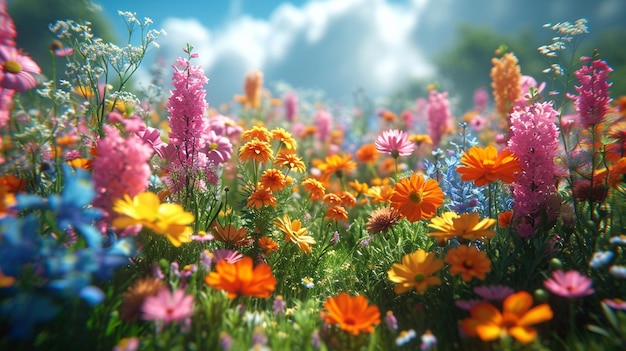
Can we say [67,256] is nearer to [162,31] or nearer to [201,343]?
[201,343]

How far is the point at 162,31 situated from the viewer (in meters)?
2.61

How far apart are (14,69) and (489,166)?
2.44 metres

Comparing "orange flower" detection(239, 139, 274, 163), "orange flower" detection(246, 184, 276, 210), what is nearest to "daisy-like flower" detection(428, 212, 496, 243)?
"orange flower" detection(246, 184, 276, 210)

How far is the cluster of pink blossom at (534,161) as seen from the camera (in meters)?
2.15

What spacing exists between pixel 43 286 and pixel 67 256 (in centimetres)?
25

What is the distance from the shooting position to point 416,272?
189cm

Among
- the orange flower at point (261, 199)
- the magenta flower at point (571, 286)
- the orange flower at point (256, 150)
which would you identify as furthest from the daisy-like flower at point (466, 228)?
the orange flower at point (256, 150)

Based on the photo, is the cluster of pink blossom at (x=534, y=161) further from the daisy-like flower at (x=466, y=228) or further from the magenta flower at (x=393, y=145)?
the magenta flower at (x=393, y=145)

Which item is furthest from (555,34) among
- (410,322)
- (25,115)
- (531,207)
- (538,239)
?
(25,115)

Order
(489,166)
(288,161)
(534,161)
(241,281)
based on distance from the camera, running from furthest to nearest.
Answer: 1. (288,161)
2. (534,161)
3. (489,166)
4. (241,281)

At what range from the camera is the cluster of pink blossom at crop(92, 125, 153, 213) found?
159cm

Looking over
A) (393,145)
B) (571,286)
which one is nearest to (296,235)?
(393,145)

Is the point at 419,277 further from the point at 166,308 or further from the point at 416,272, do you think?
the point at 166,308

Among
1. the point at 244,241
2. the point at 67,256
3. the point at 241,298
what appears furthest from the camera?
the point at 244,241
